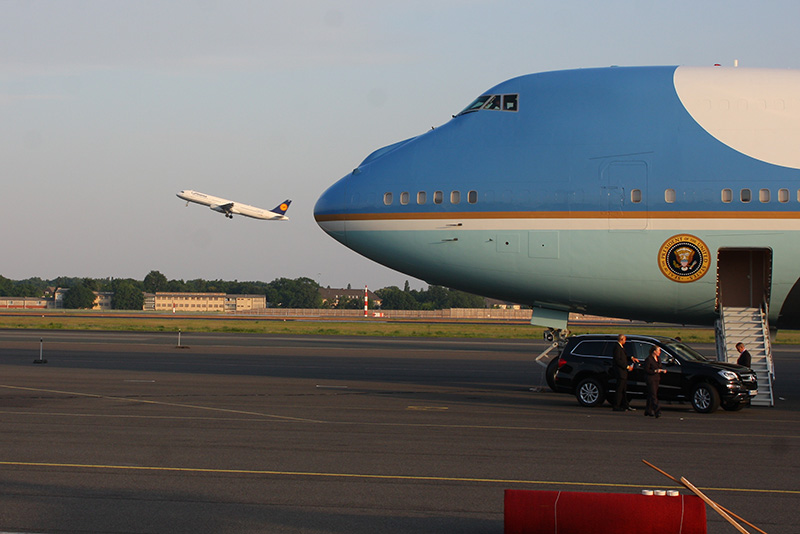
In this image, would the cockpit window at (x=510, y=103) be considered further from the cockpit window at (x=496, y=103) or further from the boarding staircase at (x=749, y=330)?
the boarding staircase at (x=749, y=330)

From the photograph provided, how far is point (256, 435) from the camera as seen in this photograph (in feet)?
52.1

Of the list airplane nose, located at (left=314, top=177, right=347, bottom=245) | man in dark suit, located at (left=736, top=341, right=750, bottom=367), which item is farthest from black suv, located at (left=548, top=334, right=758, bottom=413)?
airplane nose, located at (left=314, top=177, right=347, bottom=245)

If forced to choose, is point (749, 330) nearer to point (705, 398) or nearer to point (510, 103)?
point (705, 398)

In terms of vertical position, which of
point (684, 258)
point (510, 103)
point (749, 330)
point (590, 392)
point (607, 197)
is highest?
point (510, 103)

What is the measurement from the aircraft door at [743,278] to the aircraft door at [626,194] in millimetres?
2462

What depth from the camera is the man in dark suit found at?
20.3 metres

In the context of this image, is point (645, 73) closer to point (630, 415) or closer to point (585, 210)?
point (585, 210)

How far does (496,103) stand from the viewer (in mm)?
20922

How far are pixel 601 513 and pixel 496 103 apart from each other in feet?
47.8

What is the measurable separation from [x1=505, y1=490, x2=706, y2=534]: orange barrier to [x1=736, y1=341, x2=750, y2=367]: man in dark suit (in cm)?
1360

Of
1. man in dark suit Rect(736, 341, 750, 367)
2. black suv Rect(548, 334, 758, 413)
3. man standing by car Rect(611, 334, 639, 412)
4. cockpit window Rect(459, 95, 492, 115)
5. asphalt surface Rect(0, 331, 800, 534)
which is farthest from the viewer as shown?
cockpit window Rect(459, 95, 492, 115)

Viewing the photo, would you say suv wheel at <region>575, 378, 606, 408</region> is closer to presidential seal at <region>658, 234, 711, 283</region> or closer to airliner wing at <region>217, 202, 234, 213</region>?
presidential seal at <region>658, 234, 711, 283</region>

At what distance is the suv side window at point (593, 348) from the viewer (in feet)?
73.7

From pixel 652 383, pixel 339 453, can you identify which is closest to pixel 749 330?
pixel 652 383
